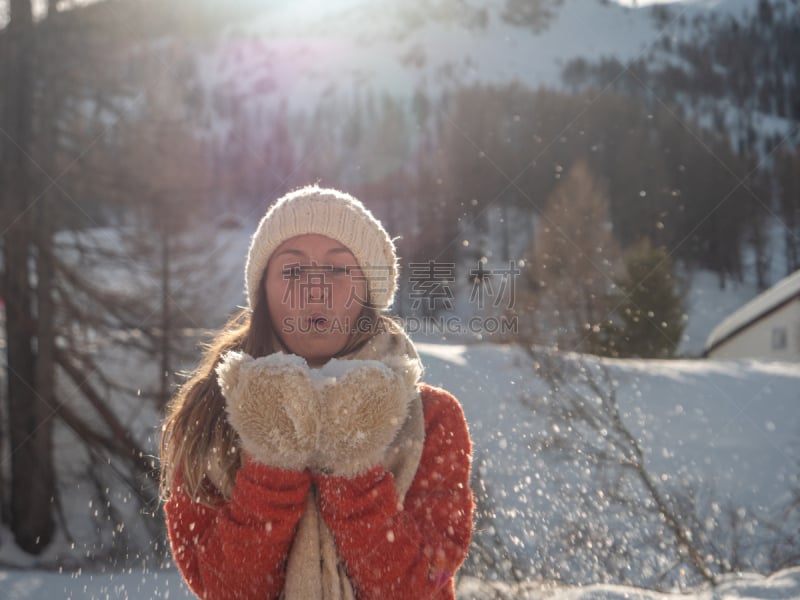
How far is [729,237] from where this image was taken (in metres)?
27.4

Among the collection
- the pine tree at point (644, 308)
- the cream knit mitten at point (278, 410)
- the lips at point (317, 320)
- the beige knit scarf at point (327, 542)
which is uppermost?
the lips at point (317, 320)

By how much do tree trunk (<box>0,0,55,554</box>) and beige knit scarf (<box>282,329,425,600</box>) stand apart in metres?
7.45

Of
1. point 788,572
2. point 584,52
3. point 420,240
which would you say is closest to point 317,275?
point 788,572

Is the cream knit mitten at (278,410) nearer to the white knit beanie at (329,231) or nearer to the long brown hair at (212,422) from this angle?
the long brown hair at (212,422)

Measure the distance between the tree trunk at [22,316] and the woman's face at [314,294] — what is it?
289 inches

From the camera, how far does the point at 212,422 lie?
61.4 inches

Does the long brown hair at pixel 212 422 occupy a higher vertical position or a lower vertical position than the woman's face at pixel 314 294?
lower

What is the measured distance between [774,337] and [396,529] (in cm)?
2014

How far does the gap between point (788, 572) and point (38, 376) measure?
7706 millimetres

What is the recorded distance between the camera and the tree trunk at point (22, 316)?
7754 mm

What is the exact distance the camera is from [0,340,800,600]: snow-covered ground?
381cm

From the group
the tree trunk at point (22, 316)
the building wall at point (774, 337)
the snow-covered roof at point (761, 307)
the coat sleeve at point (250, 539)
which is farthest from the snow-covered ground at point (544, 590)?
the snow-covered roof at point (761, 307)

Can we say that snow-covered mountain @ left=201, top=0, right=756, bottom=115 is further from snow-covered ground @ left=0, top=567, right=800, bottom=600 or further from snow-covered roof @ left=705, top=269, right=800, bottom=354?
snow-covered ground @ left=0, top=567, right=800, bottom=600

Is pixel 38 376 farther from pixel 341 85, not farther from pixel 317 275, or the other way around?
pixel 341 85
